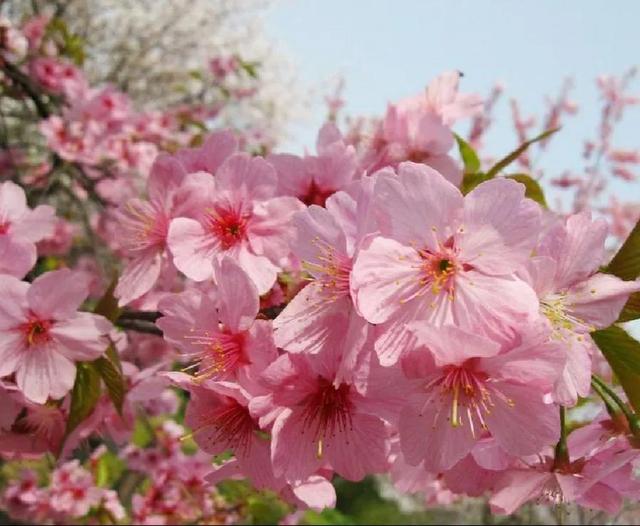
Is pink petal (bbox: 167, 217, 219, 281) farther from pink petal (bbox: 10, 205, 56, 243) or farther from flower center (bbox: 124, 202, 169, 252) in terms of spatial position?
pink petal (bbox: 10, 205, 56, 243)

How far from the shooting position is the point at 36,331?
1.16m

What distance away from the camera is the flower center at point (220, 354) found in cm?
98

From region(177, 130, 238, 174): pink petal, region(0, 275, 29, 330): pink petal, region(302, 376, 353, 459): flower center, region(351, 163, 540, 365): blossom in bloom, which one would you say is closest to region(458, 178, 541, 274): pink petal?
region(351, 163, 540, 365): blossom in bloom

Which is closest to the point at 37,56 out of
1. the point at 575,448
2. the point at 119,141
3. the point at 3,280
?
the point at 119,141

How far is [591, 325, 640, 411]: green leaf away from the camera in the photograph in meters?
0.92

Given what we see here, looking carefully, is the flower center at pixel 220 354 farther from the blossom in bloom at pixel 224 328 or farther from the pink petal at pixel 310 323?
the pink petal at pixel 310 323

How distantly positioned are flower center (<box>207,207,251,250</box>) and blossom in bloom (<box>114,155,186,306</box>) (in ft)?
0.28

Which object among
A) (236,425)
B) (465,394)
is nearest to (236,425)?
(236,425)

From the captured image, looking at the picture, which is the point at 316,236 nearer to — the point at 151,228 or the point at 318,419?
the point at 318,419

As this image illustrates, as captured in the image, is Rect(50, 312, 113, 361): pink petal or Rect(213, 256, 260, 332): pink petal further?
Rect(50, 312, 113, 361): pink petal

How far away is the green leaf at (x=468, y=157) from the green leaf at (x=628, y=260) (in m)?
0.40

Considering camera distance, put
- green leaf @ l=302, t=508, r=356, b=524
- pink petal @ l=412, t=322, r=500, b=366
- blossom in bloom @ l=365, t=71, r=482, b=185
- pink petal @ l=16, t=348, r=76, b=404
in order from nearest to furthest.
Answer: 1. pink petal @ l=412, t=322, r=500, b=366
2. pink petal @ l=16, t=348, r=76, b=404
3. blossom in bloom @ l=365, t=71, r=482, b=185
4. green leaf @ l=302, t=508, r=356, b=524

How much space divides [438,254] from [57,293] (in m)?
0.62

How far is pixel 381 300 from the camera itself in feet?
2.69
